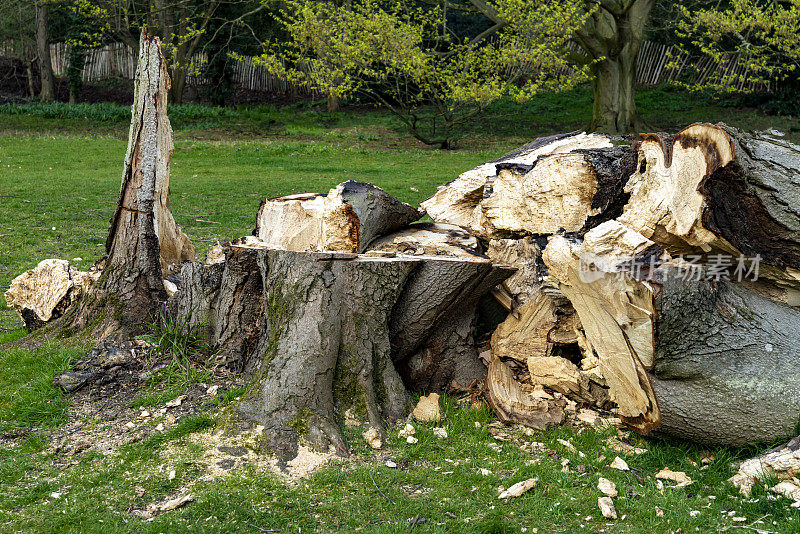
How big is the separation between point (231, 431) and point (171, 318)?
1361 millimetres

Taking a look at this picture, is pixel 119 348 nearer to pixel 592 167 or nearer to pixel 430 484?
pixel 430 484

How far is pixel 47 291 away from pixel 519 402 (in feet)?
12.8

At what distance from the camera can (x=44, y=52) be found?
25984 mm

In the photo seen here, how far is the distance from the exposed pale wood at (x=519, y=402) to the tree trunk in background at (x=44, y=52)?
26.2 meters

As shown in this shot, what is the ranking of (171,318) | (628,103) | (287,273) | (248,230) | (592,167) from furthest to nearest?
(628,103)
(248,230)
(171,318)
(592,167)
(287,273)

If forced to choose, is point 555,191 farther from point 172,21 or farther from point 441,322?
point 172,21

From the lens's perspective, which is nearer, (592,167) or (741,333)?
(741,333)

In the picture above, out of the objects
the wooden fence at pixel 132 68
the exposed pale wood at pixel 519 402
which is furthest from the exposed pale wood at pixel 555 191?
the wooden fence at pixel 132 68

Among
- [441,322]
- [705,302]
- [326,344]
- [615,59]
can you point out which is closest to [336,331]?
[326,344]

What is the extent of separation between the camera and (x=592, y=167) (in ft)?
15.1

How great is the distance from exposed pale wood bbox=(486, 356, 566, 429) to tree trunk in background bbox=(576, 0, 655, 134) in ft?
48.2

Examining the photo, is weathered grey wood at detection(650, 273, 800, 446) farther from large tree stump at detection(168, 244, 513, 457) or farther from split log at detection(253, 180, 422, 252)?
split log at detection(253, 180, 422, 252)

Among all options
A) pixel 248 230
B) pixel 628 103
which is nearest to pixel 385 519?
pixel 248 230
